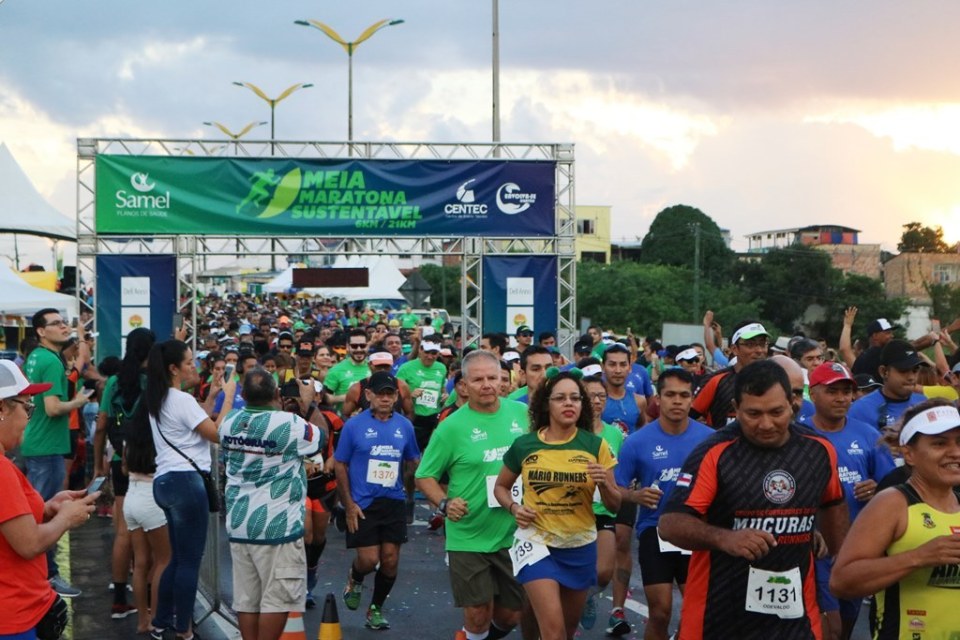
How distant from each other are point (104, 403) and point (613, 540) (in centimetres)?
394

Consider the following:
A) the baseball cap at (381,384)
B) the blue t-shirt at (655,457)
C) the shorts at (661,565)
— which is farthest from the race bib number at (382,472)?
the shorts at (661,565)

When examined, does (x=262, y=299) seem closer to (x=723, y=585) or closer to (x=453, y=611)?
(x=453, y=611)

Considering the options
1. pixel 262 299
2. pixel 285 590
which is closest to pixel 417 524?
pixel 285 590

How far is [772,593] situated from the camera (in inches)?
176

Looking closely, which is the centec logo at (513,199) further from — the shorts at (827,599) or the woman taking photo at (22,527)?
the woman taking photo at (22,527)

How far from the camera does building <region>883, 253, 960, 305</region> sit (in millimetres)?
82250

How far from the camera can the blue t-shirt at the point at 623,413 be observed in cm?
1036

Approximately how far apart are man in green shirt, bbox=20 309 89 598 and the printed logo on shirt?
6.55 meters

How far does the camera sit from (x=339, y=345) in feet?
54.1

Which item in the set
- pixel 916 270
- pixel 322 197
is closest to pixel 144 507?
pixel 322 197

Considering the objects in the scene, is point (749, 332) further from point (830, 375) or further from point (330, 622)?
point (330, 622)

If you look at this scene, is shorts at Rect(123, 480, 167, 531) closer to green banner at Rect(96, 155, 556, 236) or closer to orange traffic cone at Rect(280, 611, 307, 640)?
orange traffic cone at Rect(280, 611, 307, 640)

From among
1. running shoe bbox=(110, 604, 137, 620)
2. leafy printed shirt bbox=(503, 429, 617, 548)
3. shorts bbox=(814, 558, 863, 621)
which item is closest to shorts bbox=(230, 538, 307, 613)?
leafy printed shirt bbox=(503, 429, 617, 548)

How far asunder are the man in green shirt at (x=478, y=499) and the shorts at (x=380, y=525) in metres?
1.66
